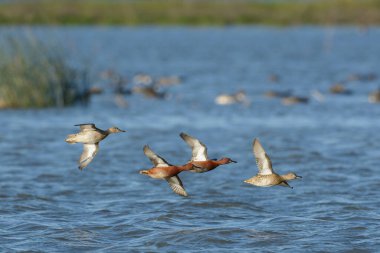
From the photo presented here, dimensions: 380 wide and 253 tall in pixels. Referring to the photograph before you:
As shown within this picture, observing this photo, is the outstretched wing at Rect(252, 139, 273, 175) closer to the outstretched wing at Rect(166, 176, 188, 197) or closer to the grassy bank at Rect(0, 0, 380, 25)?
the outstretched wing at Rect(166, 176, 188, 197)

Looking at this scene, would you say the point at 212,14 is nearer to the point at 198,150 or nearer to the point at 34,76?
the point at 34,76

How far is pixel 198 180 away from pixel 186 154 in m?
2.91

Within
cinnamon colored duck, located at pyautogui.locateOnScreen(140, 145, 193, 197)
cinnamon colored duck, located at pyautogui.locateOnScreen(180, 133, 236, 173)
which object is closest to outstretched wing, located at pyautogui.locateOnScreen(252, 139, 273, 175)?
cinnamon colored duck, located at pyautogui.locateOnScreen(180, 133, 236, 173)

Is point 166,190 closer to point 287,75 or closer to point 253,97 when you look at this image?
point 253,97

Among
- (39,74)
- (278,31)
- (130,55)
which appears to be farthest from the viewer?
(278,31)

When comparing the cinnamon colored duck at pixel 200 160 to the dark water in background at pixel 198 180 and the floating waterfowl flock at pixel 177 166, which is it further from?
the dark water in background at pixel 198 180

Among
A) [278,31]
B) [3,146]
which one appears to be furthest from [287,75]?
[278,31]

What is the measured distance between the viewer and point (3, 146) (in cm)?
1909

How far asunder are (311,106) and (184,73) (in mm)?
15109

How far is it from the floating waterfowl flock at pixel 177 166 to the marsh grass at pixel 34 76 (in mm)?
12482

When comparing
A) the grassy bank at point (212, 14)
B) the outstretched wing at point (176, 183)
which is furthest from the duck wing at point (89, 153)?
the grassy bank at point (212, 14)

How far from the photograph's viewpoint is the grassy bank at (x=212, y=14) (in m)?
83.6

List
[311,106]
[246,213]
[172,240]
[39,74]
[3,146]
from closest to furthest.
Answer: [172,240] → [246,213] → [3,146] → [39,74] → [311,106]

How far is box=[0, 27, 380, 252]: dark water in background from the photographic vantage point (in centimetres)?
1107
